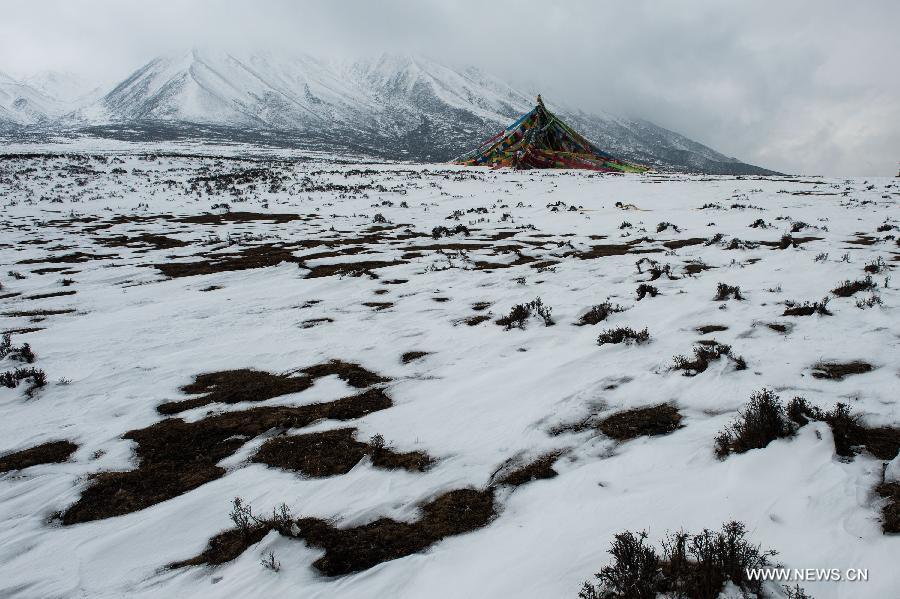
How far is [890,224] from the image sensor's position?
12.5 metres

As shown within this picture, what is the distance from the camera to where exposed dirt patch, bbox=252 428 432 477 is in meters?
3.68

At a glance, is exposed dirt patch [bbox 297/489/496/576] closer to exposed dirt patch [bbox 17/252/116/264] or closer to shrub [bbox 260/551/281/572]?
shrub [bbox 260/551/281/572]

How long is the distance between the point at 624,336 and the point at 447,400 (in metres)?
2.41

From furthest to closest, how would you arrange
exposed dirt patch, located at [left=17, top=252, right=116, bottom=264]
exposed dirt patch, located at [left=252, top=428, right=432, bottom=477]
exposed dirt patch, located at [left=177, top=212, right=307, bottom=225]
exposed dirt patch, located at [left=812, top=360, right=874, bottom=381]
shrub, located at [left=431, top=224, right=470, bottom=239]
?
exposed dirt patch, located at [left=177, top=212, right=307, bottom=225]
shrub, located at [left=431, top=224, right=470, bottom=239]
exposed dirt patch, located at [left=17, top=252, right=116, bottom=264]
exposed dirt patch, located at [left=812, top=360, right=874, bottom=381]
exposed dirt patch, located at [left=252, top=428, right=432, bottom=477]

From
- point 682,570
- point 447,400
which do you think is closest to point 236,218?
point 447,400

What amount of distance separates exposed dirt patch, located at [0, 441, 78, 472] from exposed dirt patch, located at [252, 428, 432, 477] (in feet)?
5.73

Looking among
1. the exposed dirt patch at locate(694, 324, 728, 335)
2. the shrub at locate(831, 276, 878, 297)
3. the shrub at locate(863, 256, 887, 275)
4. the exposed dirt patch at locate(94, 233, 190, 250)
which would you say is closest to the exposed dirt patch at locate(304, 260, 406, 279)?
the exposed dirt patch at locate(94, 233, 190, 250)

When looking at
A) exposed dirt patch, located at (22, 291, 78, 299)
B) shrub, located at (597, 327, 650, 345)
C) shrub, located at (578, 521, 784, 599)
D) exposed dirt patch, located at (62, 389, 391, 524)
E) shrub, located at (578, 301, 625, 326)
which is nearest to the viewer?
shrub, located at (578, 521, 784, 599)

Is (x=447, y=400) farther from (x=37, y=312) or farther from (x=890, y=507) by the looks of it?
(x=37, y=312)

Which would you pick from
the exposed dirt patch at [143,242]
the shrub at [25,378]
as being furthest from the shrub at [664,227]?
the shrub at [25,378]

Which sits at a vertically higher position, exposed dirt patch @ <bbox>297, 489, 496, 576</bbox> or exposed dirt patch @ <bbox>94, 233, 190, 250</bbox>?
exposed dirt patch @ <bbox>94, 233, 190, 250</bbox>

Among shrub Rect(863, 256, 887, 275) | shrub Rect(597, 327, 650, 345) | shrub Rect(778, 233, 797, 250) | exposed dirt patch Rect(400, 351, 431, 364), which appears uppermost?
shrub Rect(778, 233, 797, 250)

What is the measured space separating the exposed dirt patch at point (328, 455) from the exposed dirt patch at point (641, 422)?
1.54 metres

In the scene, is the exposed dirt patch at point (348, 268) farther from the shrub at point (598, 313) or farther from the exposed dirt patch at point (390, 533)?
the exposed dirt patch at point (390, 533)
